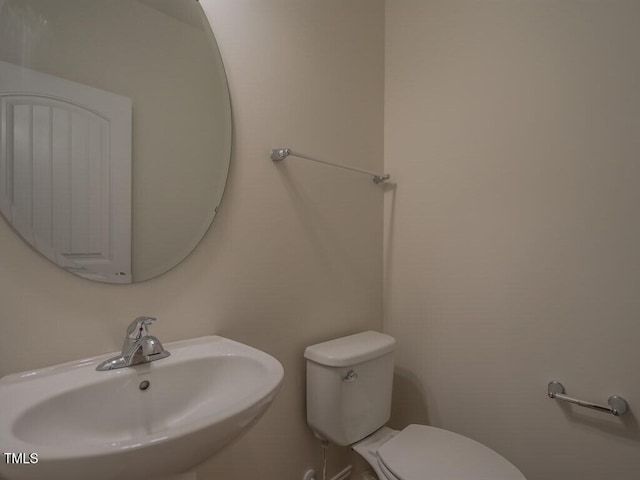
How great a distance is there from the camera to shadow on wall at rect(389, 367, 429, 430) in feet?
4.87

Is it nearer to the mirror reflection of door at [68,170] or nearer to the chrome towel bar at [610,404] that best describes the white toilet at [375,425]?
the chrome towel bar at [610,404]

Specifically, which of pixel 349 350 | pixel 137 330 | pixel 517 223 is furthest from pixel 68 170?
pixel 517 223

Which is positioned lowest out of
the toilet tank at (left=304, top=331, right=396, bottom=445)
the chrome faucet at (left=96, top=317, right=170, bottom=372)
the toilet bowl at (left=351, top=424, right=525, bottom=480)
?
the toilet bowl at (left=351, top=424, right=525, bottom=480)

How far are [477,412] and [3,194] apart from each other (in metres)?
1.63

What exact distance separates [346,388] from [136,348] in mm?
693

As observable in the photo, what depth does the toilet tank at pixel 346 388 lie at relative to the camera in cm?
113

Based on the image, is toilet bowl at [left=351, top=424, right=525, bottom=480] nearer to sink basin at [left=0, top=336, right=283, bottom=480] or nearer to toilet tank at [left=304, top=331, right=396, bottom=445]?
toilet tank at [left=304, top=331, right=396, bottom=445]

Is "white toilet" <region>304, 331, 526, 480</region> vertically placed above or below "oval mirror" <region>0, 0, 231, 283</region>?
below

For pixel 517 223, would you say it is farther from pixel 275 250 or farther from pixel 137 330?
pixel 137 330

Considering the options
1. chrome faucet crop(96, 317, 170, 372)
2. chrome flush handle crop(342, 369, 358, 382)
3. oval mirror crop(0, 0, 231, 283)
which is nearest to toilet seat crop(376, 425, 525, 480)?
chrome flush handle crop(342, 369, 358, 382)

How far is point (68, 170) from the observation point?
771mm

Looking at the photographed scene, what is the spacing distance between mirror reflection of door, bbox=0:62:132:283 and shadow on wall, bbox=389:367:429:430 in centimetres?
125

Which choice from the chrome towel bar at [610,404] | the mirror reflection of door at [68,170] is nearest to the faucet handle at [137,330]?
the mirror reflection of door at [68,170]

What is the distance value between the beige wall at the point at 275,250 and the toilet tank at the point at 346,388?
0.28 ft
